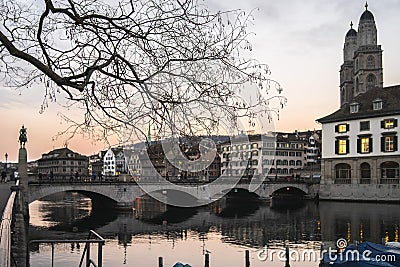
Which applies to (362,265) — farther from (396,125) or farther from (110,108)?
(396,125)

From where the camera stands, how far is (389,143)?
2319 inches

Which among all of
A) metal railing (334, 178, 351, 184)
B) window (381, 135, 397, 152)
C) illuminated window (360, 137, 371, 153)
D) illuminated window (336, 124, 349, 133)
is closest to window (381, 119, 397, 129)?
window (381, 135, 397, 152)

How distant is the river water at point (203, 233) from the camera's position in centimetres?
2408

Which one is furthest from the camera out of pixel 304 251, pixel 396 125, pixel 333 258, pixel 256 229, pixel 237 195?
pixel 237 195

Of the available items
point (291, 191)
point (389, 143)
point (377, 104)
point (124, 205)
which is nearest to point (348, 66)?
point (291, 191)

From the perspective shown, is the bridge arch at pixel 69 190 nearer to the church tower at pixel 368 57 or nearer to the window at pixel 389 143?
the window at pixel 389 143

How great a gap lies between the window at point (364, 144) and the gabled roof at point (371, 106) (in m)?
2.70

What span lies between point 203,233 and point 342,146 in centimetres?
3548

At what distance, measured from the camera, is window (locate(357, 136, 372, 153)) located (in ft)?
199

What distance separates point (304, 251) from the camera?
25.3m

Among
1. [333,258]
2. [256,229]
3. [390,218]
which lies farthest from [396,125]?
[333,258]

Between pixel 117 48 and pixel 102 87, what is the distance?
567 mm

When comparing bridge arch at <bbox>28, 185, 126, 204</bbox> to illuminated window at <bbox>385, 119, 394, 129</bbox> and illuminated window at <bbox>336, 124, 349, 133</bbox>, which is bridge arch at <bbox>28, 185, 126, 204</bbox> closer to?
illuminated window at <bbox>336, 124, 349, 133</bbox>

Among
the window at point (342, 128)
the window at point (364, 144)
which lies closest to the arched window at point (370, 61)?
the window at point (342, 128)
